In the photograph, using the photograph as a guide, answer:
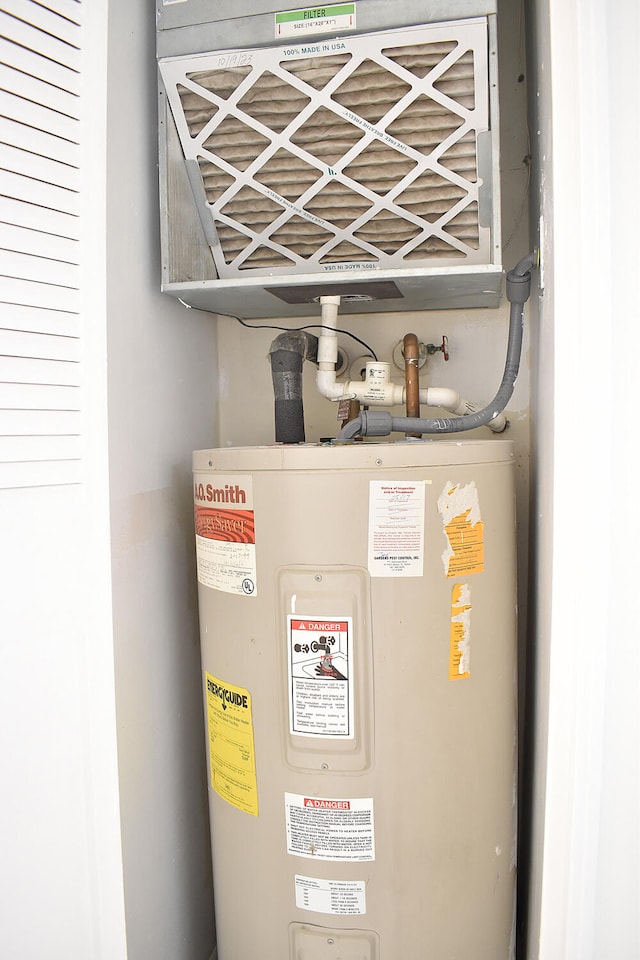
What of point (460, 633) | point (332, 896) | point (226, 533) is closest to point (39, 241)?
point (226, 533)

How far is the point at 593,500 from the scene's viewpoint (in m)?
0.79

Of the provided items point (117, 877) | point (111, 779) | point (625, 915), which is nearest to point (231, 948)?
point (117, 877)

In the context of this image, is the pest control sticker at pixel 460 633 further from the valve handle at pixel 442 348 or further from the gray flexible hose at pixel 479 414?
the valve handle at pixel 442 348

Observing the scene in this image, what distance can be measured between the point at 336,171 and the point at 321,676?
36.6 inches

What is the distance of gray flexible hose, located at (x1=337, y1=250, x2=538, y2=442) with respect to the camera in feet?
4.11

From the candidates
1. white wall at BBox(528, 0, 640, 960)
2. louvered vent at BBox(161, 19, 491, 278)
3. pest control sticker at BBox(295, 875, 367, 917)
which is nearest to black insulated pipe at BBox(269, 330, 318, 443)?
louvered vent at BBox(161, 19, 491, 278)

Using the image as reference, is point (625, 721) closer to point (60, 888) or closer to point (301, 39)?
point (60, 888)

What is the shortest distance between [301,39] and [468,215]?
43 centimetres

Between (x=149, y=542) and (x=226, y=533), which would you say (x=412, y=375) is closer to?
(x=226, y=533)

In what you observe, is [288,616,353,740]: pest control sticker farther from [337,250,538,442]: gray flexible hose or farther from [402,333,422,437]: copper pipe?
[402,333,422,437]: copper pipe

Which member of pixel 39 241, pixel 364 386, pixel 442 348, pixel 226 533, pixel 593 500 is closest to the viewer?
pixel 593 500

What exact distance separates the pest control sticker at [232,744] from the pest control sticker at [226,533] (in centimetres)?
20

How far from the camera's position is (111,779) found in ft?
3.43

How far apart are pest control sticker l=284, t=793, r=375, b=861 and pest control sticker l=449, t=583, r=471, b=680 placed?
0.26 m
